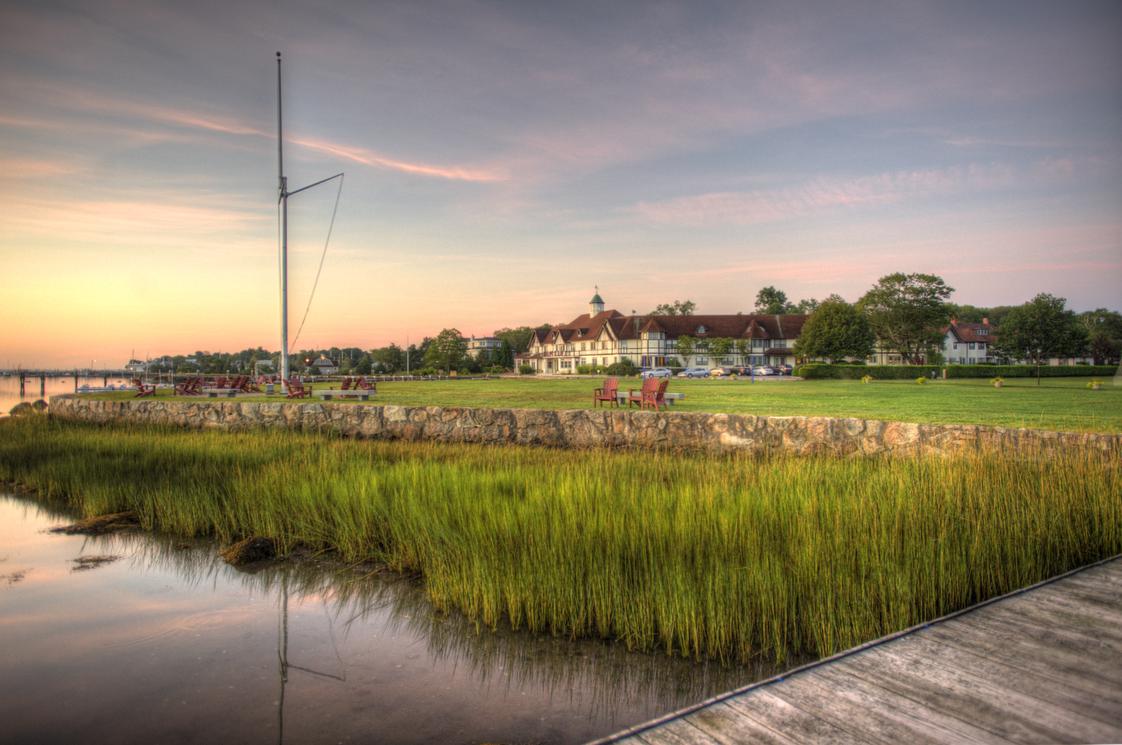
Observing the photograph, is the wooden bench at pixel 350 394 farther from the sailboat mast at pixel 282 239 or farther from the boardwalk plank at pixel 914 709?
the boardwalk plank at pixel 914 709

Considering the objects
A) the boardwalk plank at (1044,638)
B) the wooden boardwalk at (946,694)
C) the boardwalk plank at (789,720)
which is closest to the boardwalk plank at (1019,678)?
the wooden boardwalk at (946,694)

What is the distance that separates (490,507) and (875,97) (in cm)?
2386

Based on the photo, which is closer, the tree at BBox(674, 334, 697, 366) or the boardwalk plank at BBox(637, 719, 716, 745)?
the boardwalk plank at BBox(637, 719, 716, 745)

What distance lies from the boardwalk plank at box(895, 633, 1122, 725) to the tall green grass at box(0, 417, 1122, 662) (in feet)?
4.79

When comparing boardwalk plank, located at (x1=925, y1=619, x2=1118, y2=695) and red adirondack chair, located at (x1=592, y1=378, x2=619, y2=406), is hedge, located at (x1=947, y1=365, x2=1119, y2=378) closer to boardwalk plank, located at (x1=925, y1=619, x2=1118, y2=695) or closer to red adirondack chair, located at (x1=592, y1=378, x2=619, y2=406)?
red adirondack chair, located at (x1=592, y1=378, x2=619, y2=406)

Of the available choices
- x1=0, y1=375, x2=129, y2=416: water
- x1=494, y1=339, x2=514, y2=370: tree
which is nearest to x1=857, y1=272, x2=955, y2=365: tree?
x1=494, y1=339, x2=514, y2=370: tree

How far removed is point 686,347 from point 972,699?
8387 cm

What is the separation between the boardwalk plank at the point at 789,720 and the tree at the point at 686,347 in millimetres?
83565

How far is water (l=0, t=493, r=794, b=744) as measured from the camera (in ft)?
13.4

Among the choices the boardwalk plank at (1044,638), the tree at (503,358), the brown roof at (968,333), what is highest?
the brown roof at (968,333)

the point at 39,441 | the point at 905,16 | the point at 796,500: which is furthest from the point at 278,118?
the point at 796,500

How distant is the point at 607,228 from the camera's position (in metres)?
49.8

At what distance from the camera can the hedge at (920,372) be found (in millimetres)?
46125

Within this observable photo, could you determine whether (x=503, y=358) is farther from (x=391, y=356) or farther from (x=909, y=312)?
(x=909, y=312)
